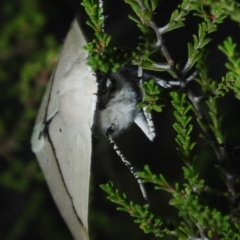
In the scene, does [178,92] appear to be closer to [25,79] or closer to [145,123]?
[145,123]

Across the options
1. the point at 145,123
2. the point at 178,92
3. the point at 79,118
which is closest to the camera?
the point at 178,92

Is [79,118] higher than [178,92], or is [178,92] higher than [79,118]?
[178,92]

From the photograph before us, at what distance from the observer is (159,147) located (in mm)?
2371

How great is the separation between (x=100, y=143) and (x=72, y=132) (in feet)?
2.13

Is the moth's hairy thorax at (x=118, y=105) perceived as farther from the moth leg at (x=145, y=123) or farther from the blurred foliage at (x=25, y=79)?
the blurred foliage at (x=25, y=79)

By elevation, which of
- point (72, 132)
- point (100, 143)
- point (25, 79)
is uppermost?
point (72, 132)

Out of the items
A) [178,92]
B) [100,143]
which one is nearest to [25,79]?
[100,143]

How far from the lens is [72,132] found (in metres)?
1.12

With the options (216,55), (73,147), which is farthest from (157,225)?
(216,55)

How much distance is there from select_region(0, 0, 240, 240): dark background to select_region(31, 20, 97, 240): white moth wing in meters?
0.30

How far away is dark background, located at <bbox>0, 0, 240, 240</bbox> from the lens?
184 cm

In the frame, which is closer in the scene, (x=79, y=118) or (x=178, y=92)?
(x=178, y=92)

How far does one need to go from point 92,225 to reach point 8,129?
0.71 metres

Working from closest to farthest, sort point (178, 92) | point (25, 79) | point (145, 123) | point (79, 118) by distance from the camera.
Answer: point (178, 92) < point (79, 118) < point (145, 123) < point (25, 79)
